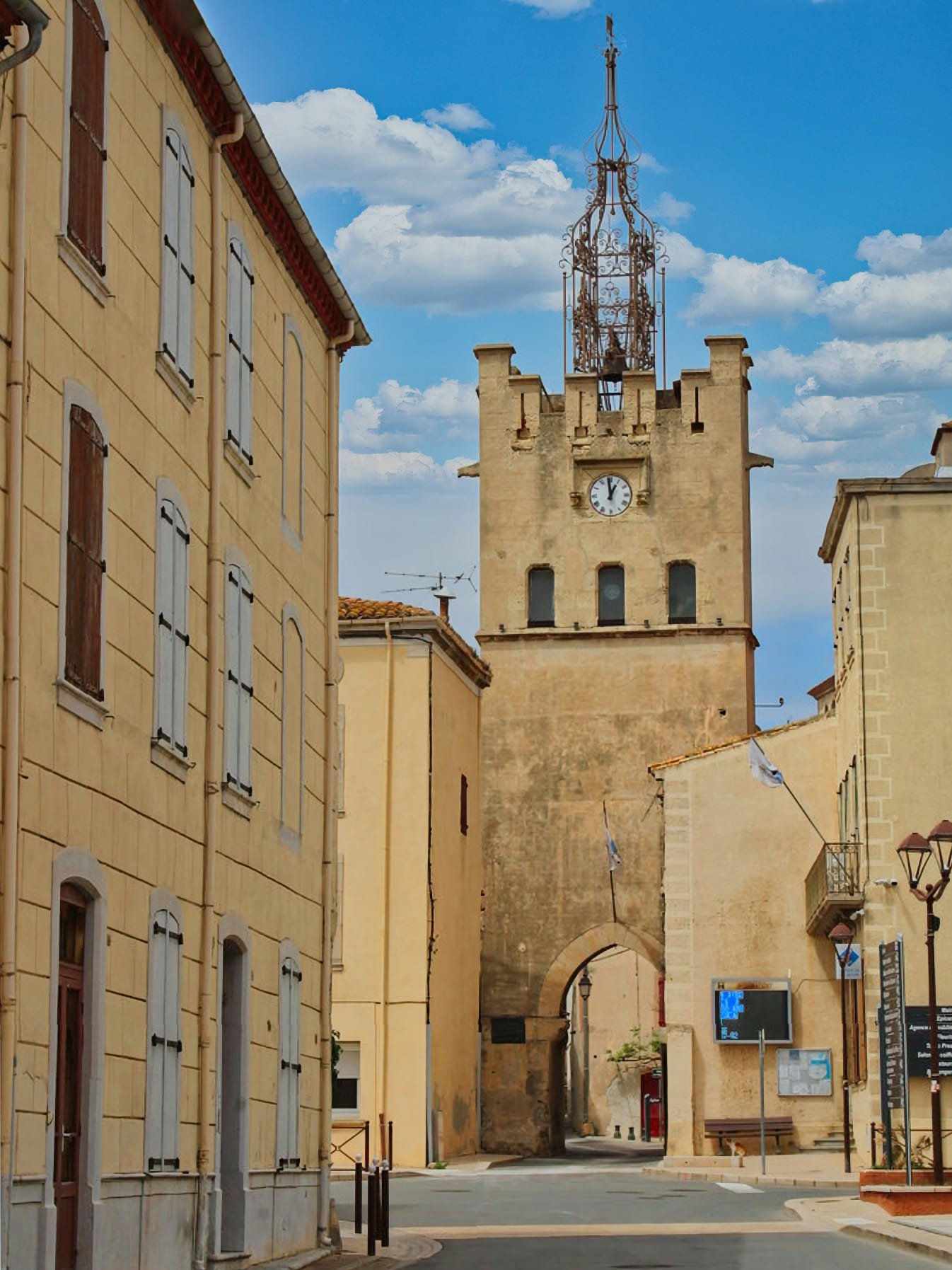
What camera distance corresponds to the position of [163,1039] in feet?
50.8

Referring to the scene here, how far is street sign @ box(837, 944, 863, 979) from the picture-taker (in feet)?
112

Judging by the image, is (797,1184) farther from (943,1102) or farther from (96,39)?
(96,39)

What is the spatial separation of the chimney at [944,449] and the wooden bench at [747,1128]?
12059mm

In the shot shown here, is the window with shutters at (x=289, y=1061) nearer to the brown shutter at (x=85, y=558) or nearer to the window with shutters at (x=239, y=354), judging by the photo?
the window with shutters at (x=239, y=354)

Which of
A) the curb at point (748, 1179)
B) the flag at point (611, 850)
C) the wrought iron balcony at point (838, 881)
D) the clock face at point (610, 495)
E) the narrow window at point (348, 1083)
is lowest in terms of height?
the curb at point (748, 1179)

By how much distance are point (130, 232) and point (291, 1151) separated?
8988 mm

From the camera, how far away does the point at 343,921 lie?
40281 millimetres

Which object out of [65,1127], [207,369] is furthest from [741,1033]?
[65,1127]

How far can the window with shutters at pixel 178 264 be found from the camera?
16.1 metres

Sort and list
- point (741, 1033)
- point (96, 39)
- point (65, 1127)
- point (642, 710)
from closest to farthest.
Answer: point (65, 1127) → point (96, 39) → point (741, 1033) → point (642, 710)

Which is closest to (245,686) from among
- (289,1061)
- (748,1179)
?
(289,1061)

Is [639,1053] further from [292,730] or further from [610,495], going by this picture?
[292,730]

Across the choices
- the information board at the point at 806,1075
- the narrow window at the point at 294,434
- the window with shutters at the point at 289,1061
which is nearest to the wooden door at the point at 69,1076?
the window with shutters at the point at 289,1061

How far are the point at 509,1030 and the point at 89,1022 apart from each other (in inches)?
1447
